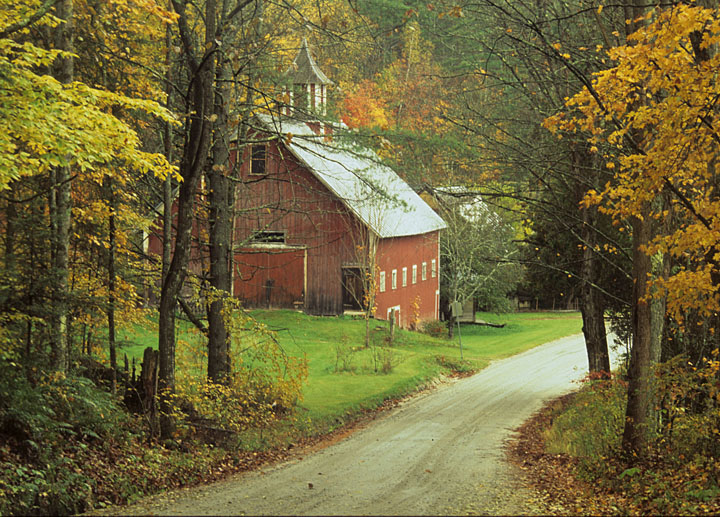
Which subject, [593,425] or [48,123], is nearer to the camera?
[48,123]

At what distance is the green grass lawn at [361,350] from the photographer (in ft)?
70.1

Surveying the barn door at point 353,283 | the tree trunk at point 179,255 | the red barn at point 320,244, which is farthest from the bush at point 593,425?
the barn door at point 353,283

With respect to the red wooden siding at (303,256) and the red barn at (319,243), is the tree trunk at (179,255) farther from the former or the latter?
the red wooden siding at (303,256)

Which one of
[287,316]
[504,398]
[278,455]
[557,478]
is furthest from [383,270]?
[557,478]

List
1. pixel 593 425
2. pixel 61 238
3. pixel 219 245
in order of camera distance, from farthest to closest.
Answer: pixel 219 245 → pixel 593 425 → pixel 61 238

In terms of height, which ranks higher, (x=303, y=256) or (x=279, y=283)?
(x=303, y=256)

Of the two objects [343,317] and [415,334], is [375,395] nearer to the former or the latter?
[343,317]

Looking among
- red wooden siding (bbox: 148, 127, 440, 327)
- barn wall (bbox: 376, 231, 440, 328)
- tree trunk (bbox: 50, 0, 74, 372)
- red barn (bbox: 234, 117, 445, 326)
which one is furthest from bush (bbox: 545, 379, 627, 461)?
barn wall (bbox: 376, 231, 440, 328)

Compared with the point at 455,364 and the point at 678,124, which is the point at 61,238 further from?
the point at 455,364

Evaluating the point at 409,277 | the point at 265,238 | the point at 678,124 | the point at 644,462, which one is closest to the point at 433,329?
the point at 409,277

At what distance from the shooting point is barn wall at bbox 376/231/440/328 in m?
36.5

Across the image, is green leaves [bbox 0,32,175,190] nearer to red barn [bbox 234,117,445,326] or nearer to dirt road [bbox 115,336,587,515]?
dirt road [bbox 115,336,587,515]

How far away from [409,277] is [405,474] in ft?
93.7

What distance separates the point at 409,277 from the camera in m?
40.4
